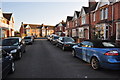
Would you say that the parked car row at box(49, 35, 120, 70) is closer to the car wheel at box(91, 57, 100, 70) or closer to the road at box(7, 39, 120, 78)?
the car wheel at box(91, 57, 100, 70)

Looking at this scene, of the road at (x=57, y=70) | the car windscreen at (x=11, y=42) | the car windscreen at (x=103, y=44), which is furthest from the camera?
the car windscreen at (x=11, y=42)

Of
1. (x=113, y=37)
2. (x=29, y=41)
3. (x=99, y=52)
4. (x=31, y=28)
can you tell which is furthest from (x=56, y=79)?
(x=31, y=28)

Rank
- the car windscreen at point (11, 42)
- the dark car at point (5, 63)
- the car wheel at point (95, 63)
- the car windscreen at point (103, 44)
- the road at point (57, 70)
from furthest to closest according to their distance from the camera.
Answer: the car windscreen at point (11, 42)
the car windscreen at point (103, 44)
the car wheel at point (95, 63)
the road at point (57, 70)
the dark car at point (5, 63)

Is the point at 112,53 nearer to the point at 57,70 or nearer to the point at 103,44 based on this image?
the point at 103,44

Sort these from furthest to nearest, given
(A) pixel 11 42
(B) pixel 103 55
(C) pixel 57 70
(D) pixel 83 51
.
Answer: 1. (A) pixel 11 42
2. (D) pixel 83 51
3. (C) pixel 57 70
4. (B) pixel 103 55

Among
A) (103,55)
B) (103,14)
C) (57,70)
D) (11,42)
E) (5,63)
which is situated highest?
(103,14)

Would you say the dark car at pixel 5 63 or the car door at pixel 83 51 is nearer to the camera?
the dark car at pixel 5 63

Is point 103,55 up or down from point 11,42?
down

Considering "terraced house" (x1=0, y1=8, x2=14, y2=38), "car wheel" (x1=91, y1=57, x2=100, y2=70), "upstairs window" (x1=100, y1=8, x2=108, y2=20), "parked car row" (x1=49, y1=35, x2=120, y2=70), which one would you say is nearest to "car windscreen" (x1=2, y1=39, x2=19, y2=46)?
"parked car row" (x1=49, y1=35, x2=120, y2=70)

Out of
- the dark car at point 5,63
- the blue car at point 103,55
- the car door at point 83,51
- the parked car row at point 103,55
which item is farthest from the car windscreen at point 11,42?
the blue car at point 103,55

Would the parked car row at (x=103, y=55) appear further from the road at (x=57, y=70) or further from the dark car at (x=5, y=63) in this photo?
the dark car at (x=5, y=63)

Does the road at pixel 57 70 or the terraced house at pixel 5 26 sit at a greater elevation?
the terraced house at pixel 5 26

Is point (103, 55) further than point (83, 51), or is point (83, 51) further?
point (83, 51)

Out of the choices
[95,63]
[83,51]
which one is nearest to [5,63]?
[95,63]
